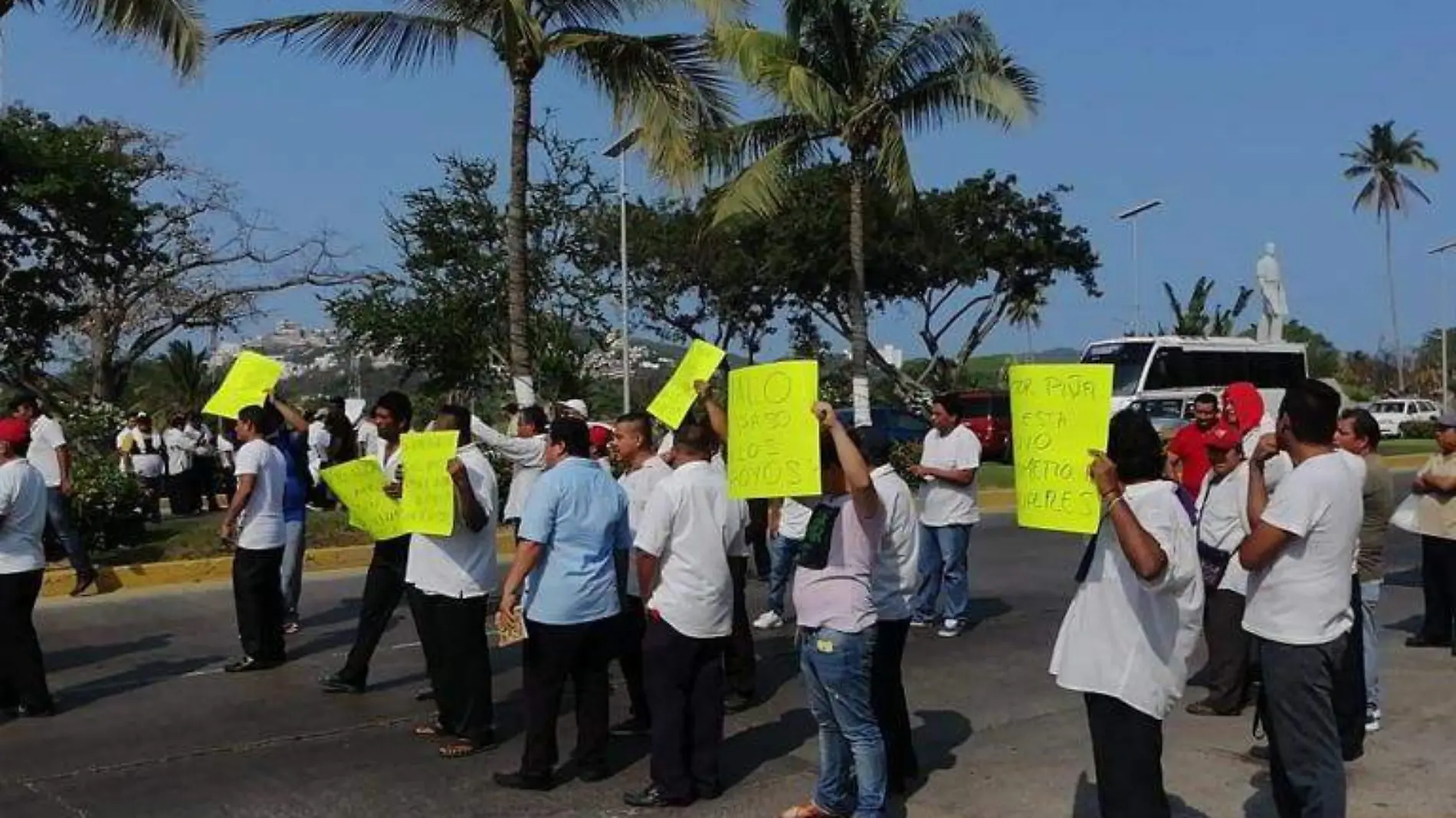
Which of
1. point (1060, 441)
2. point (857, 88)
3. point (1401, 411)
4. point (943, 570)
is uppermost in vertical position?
point (857, 88)

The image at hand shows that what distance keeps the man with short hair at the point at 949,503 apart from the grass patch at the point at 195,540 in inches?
249

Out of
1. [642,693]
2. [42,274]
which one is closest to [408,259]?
[42,274]

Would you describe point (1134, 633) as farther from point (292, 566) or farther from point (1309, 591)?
point (292, 566)

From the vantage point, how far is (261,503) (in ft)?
28.5

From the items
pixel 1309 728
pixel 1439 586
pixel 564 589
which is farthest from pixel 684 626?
pixel 1439 586

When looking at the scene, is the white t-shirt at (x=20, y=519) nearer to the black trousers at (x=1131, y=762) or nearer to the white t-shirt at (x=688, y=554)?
the white t-shirt at (x=688, y=554)

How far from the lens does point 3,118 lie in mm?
24797

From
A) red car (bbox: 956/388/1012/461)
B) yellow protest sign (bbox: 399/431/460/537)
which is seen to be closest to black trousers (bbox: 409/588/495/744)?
yellow protest sign (bbox: 399/431/460/537)

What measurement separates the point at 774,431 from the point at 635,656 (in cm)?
245

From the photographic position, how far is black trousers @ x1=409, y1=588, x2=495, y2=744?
670 centimetres

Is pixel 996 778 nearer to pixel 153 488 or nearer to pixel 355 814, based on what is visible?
pixel 355 814

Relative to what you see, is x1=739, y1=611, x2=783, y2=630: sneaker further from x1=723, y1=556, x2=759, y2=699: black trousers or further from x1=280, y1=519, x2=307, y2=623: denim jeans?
x1=280, y1=519, x2=307, y2=623: denim jeans

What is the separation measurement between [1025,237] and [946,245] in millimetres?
2543

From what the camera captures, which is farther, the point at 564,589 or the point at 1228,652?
the point at 1228,652
